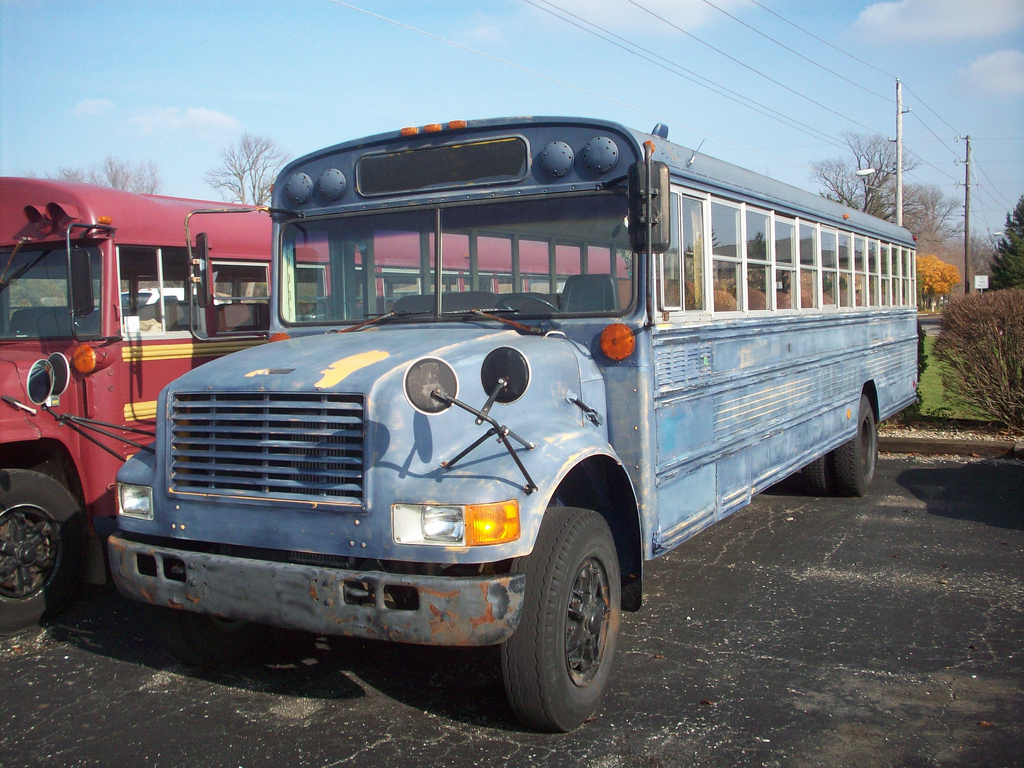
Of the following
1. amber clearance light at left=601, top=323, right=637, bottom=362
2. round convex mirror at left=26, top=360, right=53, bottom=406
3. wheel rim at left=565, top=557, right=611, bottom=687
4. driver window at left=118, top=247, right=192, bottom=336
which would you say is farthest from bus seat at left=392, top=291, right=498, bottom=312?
driver window at left=118, top=247, right=192, bottom=336

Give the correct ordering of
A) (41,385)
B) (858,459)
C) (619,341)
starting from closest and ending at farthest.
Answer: (619,341), (41,385), (858,459)

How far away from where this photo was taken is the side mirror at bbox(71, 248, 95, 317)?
520 cm

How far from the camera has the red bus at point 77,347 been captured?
4863 millimetres

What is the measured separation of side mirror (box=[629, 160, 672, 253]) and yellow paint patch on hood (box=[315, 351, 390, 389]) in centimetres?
121

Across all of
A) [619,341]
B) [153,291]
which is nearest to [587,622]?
[619,341]

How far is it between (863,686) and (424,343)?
7.94ft

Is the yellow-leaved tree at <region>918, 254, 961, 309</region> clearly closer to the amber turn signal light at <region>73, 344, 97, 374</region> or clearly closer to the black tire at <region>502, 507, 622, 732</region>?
the amber turn signal light at <region>73, 344, 97, 374</region>

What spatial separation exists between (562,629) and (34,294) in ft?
13.9

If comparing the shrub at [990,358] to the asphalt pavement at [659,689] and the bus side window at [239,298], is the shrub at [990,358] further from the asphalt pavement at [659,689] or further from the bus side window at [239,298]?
the bus side window at [239,298]

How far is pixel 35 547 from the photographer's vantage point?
490cm

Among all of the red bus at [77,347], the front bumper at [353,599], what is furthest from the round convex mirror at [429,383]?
the red bus at [77,347]

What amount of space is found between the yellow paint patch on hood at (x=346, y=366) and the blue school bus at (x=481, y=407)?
0.06ft

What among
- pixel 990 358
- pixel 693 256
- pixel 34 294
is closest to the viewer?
pixel 693 256

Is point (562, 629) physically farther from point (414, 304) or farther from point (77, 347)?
point (77, 347)
